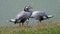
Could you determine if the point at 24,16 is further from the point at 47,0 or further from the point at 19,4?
the point at 47,0

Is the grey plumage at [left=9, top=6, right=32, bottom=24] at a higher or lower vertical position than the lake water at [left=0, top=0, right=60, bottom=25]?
higher

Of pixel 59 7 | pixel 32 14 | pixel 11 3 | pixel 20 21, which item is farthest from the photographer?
pixel 11 3

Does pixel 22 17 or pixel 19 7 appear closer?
pixel 22 17

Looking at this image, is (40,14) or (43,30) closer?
(43,30)

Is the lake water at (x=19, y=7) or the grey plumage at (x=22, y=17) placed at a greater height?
the grey plumage at (x=22, y=17)

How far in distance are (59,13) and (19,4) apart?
385 centimetres

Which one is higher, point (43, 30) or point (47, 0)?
point (43, 30)

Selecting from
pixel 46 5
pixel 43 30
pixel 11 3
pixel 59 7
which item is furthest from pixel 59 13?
pixel 43 30

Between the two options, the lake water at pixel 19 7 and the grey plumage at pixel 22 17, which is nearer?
the grey plumage at pixel 22 17

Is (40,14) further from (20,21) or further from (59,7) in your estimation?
(59,7)

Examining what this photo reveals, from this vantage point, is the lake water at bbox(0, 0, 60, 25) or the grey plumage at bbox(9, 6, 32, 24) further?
the lake water at bbox(0, 0, 60, 25)

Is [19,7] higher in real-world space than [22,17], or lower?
lower

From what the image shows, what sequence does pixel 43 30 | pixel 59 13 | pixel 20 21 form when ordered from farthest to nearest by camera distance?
1. pixel 59 13
2. pixel 20 21
3. pixel 43 30

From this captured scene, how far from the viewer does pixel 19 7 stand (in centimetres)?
1467
